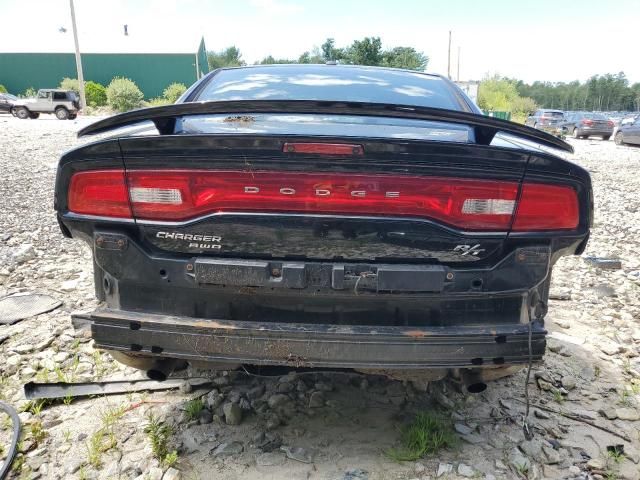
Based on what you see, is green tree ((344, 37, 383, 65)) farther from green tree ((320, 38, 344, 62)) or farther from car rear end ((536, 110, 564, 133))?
car rear end ((536, 110, 564, 133))

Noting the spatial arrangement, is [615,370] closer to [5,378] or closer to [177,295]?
[177,295]

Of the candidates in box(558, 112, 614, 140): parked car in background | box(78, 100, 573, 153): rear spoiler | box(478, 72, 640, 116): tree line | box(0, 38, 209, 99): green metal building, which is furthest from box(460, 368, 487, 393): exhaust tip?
box(478, 72, 640, 116): tree line

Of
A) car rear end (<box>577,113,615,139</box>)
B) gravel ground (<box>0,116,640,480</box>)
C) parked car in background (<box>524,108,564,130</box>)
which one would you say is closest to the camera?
gravel ground (<box>0,116,640,480</box>)

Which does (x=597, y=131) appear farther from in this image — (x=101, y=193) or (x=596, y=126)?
(x=101, y=193)

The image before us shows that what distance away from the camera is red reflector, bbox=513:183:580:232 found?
5.66ft

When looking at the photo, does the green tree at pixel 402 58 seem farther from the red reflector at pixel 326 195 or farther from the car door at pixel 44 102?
the red reflector at pixel 326 195

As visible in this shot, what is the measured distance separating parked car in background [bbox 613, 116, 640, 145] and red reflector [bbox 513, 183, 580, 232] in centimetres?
1877

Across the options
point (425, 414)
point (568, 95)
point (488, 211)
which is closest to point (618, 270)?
point (425, 414)

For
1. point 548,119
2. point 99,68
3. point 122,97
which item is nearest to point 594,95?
point 548,119

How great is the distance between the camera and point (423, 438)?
2.10 metres

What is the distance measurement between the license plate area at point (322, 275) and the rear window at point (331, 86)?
1302mm

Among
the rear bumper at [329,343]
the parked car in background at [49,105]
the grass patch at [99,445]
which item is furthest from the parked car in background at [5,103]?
the rear bumper at [329,343]

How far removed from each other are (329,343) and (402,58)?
50804mm

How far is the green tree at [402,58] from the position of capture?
150 feet
